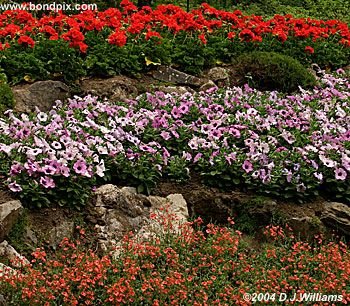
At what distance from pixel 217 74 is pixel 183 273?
4410 millimetres

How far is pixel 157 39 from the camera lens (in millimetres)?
8648

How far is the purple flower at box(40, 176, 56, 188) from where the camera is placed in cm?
524

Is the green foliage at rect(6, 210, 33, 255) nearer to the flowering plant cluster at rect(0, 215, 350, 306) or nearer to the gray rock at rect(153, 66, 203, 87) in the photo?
the flowering plant cluster at rect(0, 215, 350, 306)

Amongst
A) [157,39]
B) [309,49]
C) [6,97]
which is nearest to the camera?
[6,97]

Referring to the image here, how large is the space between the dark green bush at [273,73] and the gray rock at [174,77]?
65 cm

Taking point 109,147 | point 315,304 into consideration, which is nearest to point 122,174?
point 109,147

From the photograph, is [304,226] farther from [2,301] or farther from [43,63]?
[43,63]

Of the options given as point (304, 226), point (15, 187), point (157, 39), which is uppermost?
point (157, 39)

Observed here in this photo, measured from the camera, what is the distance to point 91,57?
812 cm

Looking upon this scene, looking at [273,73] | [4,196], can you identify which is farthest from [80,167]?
[273,73]

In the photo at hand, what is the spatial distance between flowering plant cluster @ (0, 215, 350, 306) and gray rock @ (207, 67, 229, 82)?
3.47 meters

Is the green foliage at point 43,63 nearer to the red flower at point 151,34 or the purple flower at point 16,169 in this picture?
the red flower at point 151,34

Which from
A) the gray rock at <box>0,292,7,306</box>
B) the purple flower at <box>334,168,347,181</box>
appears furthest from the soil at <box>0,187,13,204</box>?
the purple flower at <box>334,168,347,181</box>

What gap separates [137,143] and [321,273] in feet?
6.69
